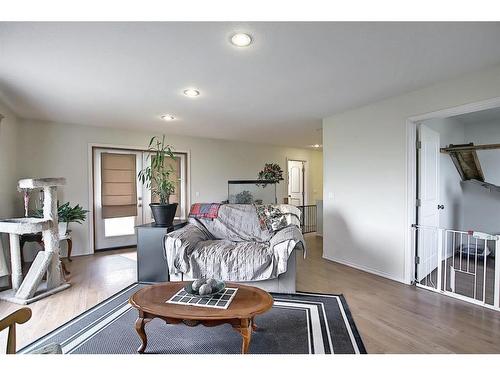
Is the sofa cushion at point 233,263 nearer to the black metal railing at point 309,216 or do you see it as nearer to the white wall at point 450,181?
the white wall at point 450,181

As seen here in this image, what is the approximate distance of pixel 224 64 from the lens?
2.38 meters

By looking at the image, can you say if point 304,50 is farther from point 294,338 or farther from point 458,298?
point 458,298

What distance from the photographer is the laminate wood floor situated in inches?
78.6

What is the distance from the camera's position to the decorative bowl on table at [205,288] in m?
1.91

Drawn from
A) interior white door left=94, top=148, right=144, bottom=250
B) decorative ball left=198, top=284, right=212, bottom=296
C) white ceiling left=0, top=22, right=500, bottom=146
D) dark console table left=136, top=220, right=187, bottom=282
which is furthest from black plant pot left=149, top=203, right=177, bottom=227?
interior white door left=94, top=148, right=144, bottom=250

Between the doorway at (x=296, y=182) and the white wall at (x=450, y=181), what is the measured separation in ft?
11.8

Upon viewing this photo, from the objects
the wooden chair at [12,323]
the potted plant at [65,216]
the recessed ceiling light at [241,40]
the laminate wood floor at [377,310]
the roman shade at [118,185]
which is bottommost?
the laminate wood floor at [377,310]

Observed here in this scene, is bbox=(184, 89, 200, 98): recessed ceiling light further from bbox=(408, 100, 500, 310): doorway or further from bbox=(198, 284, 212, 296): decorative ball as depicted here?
bbox=(408, 100, 500, 310): doorway

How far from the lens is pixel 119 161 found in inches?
200

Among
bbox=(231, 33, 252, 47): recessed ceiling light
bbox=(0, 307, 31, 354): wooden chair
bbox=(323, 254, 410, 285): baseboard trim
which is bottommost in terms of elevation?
bbox=(323, 254, 410, 285): baseboard trim

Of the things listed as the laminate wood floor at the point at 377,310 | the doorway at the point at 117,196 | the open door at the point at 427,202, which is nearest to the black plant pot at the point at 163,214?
the laminate wood floor at the point at 377,310

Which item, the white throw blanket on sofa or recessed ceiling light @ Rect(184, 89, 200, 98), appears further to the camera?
recessed ceiling light @ Rect(184, 89, 200, 98)

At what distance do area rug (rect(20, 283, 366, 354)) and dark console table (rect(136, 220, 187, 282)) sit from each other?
0.65 m
